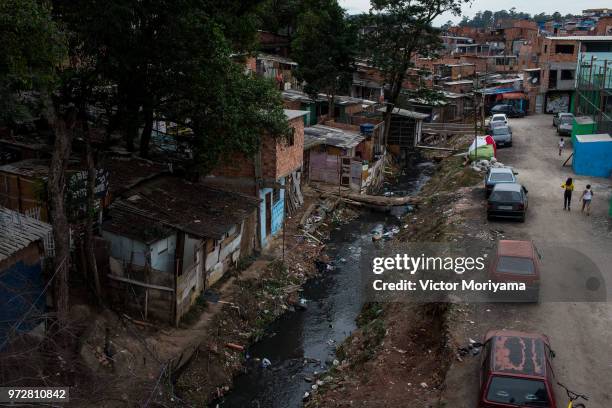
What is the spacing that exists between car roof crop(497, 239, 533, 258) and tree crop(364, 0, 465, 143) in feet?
73.0

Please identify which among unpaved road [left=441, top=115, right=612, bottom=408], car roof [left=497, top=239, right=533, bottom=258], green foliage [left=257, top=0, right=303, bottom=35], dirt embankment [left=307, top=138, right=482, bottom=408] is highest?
green foliage [left=257, top=0, right=303, bottom=35]

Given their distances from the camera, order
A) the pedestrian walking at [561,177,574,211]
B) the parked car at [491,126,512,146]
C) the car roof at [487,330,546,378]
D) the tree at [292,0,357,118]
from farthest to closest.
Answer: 1. the tree at [292,0,357,118]
2. the parked car at [491,126,512,146]
3. the pedestrian walking at [561,177,574,211]
4. the car roof at [487,330,546,378]

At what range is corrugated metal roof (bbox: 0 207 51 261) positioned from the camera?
11.3 m

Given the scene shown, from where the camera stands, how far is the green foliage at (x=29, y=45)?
9820 mm

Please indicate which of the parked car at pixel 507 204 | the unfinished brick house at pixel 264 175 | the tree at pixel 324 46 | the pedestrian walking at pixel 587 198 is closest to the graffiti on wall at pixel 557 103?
the tree at pixel 324 46

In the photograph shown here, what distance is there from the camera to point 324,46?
36750 mm

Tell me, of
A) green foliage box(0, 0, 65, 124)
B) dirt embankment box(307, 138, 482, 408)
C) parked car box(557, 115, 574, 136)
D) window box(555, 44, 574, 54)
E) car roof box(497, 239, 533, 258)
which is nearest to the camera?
green foliage box(0, 0, 65, 124)

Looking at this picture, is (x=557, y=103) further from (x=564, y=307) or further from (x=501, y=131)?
(x=564, y=307)

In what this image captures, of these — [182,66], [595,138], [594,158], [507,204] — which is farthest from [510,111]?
[182,66]

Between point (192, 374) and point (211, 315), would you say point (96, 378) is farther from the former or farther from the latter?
point (211, 315)

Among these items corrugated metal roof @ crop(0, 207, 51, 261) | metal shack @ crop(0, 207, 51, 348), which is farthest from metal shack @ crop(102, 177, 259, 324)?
corrugated metal roof @ crop(0, 207, 51, 261)

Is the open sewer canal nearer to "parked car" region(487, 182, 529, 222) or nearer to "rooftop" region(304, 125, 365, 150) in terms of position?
"parked car" region(487, 182, 529, 222)

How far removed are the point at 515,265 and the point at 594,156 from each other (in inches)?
614

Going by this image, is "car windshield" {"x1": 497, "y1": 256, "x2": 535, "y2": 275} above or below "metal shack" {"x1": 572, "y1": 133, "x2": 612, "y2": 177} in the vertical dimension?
below
